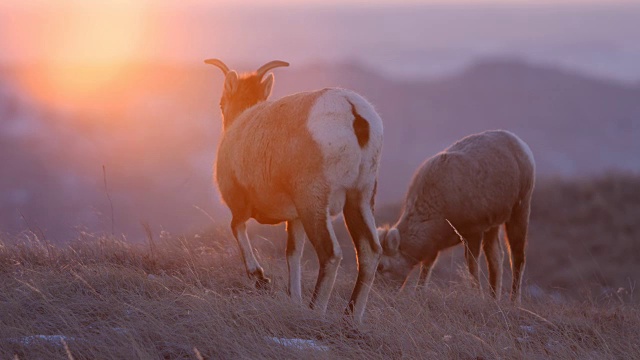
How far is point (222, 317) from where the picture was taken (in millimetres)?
6211

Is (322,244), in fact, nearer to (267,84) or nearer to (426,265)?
(267,84)

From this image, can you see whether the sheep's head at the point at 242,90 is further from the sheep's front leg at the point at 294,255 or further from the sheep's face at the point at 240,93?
the sheep's front leg at the point at 294,255

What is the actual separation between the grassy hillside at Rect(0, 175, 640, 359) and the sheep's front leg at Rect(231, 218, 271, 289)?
101 mm

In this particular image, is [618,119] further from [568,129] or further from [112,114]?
[112,114]

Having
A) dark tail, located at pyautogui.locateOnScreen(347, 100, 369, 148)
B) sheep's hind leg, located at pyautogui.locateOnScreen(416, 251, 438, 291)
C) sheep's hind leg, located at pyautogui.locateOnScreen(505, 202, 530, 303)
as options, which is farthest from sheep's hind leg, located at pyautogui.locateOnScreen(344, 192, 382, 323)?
sheep's hind leg, located at pyautogui.locateOnScreen(505, 202, 530, 303)

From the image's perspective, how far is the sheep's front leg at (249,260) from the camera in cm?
795

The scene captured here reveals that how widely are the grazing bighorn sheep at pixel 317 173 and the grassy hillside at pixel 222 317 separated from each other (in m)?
0.40

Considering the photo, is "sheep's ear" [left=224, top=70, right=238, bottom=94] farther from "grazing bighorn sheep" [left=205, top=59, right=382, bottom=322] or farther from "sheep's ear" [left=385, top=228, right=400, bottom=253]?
"sheep's ear" [left=385, top=228, right=400, bottom=253]

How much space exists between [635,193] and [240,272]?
545 inches

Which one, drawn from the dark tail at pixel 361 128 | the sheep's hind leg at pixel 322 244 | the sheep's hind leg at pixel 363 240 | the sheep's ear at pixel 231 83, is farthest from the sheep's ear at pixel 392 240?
the dark tail at pixel 361 128

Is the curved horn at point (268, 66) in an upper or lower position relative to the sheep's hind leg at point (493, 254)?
upper

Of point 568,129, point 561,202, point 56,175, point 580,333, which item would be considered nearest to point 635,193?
point 561,202

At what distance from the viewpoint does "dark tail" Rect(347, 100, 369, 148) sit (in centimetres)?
696

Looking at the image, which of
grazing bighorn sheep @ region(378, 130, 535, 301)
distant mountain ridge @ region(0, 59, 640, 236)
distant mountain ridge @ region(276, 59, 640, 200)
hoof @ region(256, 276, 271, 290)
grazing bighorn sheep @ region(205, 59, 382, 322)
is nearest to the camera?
grazing bighorn sheep @ region(205, 59, 382, 322)
